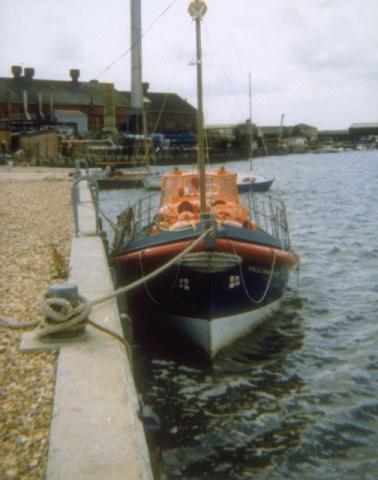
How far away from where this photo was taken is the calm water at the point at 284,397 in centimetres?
703

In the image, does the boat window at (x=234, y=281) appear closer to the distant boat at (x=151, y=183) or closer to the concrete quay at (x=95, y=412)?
the concrete quay at (x=95, y=412)

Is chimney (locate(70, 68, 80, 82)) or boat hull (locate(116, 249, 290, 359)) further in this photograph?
chimney (locate(70, 68, 80, 82))

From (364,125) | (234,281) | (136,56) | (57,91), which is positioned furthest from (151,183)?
(364,125)

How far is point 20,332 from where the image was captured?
631cm

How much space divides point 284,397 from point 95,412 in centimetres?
481

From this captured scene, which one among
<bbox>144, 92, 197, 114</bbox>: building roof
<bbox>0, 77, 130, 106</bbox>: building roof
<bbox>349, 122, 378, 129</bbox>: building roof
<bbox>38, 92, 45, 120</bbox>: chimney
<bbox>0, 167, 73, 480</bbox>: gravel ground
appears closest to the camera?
<bbox>0, 167, 73, 480</bbox>: gravel ground

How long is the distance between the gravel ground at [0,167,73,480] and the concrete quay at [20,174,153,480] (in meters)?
0.12

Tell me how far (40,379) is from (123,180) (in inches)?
1552

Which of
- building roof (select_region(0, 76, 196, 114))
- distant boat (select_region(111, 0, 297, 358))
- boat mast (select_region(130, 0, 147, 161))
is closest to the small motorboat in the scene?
boat mast (select_region(130, 0, 147, 161))

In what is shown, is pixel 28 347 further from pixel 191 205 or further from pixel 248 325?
pixel 191 205

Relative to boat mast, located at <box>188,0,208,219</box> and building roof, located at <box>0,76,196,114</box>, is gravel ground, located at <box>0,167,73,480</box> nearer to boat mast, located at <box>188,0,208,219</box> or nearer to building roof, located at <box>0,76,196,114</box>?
boat mast, located at <box>188,0,208,219</box>

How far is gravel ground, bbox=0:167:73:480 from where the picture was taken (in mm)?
4125

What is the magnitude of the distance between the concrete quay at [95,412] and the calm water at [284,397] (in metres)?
2.01

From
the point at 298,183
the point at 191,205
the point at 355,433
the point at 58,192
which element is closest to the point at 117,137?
the point at 298,183
